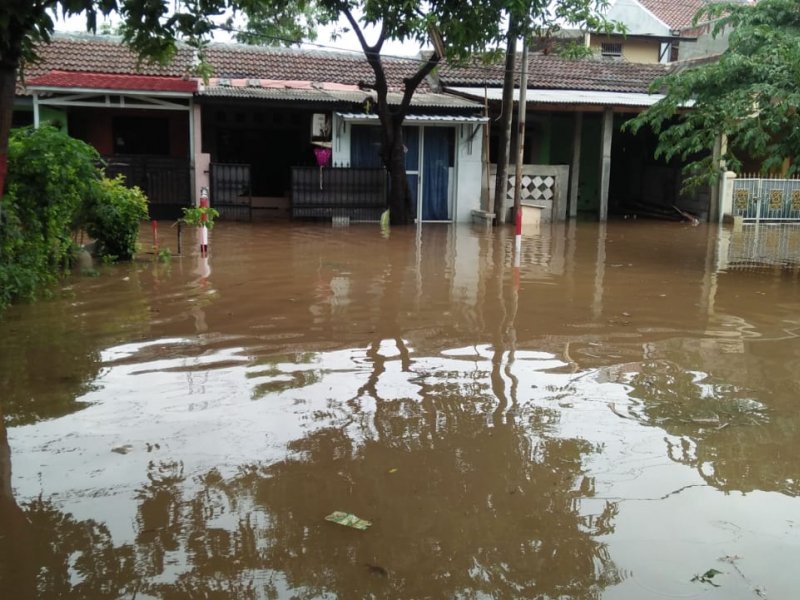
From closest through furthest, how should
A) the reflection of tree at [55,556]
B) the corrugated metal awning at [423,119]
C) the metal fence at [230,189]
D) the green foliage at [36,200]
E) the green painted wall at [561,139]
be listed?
the reflection of tree at [55,556]
the green foliage at [36,200]
the corrugated metal awning at [423,119]
the metal fence at [230,189]
the green painted wall at [561,139]

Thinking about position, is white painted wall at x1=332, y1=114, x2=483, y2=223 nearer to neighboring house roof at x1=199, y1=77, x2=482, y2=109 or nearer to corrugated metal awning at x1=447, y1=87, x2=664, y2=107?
neighboring house roof at x1=199, y1=77, x2=482, y2=109

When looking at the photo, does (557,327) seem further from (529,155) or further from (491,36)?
(529,155)

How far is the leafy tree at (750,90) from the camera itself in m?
10.7

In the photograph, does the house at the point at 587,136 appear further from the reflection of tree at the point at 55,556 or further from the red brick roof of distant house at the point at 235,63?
the reflection of tree at the point at 55,556

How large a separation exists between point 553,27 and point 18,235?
1004cm

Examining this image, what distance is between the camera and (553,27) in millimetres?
14258

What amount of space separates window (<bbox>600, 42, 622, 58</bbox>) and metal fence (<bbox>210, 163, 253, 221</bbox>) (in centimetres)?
1737

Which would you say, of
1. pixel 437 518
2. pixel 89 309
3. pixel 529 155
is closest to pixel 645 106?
pixel 529 155

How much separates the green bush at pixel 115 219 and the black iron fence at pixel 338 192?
707 centimetres

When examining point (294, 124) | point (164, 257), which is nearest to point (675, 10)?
point (294, 124)

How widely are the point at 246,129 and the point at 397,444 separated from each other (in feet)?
53.9

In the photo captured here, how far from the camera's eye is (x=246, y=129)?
19.9 metres

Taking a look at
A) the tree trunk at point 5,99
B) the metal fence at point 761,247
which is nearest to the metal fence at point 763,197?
the metal fence at point 761,247

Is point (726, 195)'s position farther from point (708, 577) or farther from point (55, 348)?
point (708, 577)
